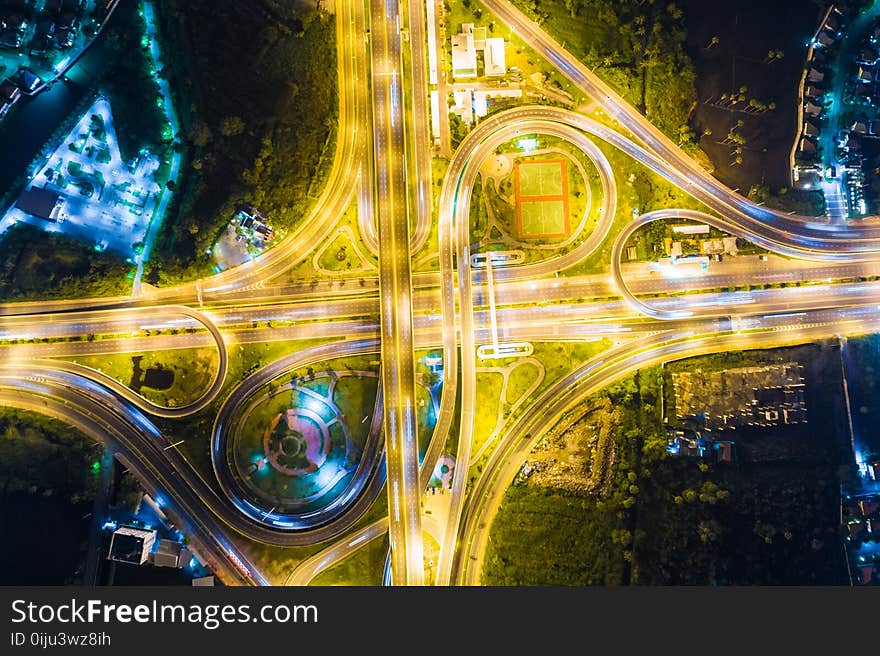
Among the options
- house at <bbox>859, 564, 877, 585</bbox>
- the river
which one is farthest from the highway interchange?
house at <bbox>859, 564, 877, 585</bbox>

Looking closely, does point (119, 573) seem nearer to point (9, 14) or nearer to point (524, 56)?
point (9, 14)

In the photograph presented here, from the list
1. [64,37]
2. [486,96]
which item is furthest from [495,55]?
[64,37]

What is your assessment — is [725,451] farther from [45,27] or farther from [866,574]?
[45,27]

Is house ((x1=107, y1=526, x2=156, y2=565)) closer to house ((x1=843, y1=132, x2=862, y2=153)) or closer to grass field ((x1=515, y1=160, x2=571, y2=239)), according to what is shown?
grass field ((x1=515, y1=160, x2=571, y2=239))

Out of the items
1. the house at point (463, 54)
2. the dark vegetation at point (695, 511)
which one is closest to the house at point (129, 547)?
the dark vegetation at point (695, 511)

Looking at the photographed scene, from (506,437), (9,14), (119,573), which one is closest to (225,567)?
(119,573)
